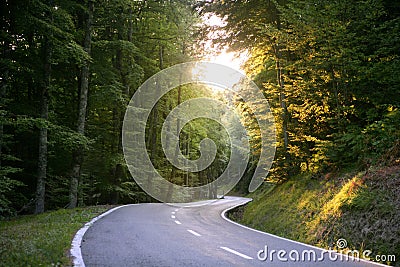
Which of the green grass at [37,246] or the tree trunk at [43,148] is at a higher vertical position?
the tree trunk at [43,148]

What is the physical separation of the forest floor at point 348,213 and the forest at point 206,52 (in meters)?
0.96

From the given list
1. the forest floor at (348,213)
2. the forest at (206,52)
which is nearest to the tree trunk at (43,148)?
the forest at (206,52)

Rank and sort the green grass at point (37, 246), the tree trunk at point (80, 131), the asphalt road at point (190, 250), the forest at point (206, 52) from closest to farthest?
1. the green grass at point (37, 246)
2. the asphalt road at point (190, 250)
3. the forest at point (206, 52)
4. the tree trunk at point (80, 131)

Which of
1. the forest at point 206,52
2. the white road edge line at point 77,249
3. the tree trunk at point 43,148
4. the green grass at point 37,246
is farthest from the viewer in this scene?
the tree trunk at point 43,148

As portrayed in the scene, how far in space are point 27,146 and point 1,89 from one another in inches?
323

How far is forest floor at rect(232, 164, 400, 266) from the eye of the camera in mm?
8508

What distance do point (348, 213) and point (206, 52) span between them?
45.5 ft

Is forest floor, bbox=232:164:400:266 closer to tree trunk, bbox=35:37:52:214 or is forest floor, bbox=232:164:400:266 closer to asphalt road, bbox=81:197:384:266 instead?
asphalt road, bbox=81:197:384:266

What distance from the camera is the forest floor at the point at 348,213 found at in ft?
27.9

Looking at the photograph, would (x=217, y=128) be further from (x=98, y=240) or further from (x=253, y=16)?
(x=98, y=240)

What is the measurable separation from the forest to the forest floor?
0.96m

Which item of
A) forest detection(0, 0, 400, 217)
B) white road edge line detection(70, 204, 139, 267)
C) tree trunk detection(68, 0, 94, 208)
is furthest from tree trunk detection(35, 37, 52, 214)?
white road edge line detection(70, 204, 139, 267)

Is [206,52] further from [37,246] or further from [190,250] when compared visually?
[37,246]

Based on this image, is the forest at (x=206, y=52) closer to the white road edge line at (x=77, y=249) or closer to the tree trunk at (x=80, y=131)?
the tree trunk at (x=80, y=131)
